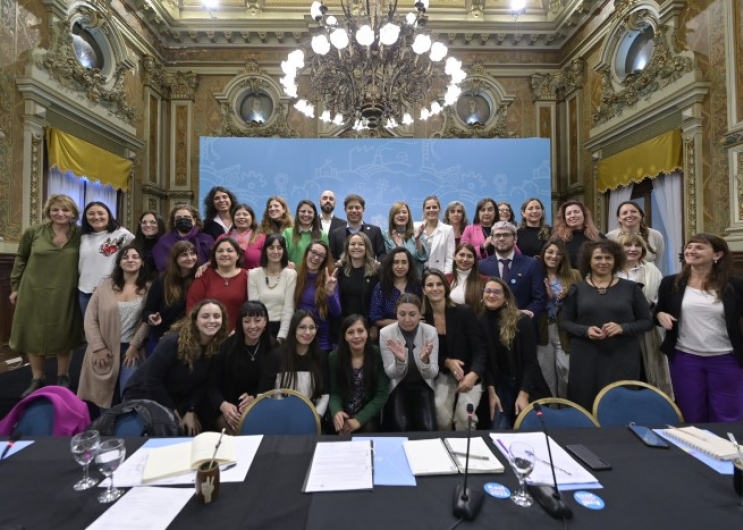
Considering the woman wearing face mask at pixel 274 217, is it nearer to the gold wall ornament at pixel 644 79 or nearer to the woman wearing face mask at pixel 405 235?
the woman wearing face mask at pixel 405 235

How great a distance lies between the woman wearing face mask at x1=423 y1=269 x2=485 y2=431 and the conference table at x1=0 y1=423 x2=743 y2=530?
1.23 meters

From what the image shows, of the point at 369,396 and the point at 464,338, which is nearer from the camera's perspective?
the point at 369,396

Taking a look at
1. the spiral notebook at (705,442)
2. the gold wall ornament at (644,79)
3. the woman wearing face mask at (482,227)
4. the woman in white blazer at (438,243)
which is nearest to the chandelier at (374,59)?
the woman in white blazer at (438,243)

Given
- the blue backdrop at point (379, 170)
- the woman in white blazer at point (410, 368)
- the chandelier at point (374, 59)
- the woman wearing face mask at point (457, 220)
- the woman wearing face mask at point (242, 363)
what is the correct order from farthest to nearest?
the blue backdrop at point (379, 170)
the woman wearing face mask at point (457, 220)
the chandelier at point (374, 59)
the woman in white blazer at point (410, 368)
the woman wearing face mask at point (242, 363)

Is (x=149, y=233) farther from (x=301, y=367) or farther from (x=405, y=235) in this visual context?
(x=405, y=235)

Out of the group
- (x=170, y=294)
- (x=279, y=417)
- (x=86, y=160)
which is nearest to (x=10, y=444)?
(x=279, y=417)

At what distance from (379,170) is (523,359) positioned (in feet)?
16.0

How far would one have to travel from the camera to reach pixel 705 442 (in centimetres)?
155

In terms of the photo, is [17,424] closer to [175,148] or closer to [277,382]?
[277,382]

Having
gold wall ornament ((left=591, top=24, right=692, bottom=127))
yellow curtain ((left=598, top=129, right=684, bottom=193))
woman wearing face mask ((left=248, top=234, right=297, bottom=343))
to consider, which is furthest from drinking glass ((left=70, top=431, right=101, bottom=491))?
gold wall ornament ((left=591, top=24, right=692, bottom=127))

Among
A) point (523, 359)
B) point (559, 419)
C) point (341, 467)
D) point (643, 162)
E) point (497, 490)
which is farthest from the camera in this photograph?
point (643, 162)

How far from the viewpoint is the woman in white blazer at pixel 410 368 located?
260 centimetres

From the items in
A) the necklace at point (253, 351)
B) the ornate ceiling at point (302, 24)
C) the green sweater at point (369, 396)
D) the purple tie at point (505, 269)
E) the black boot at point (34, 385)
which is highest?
the ornate ceiling at point (302, 24)

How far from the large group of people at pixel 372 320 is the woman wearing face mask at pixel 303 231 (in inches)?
0.6
